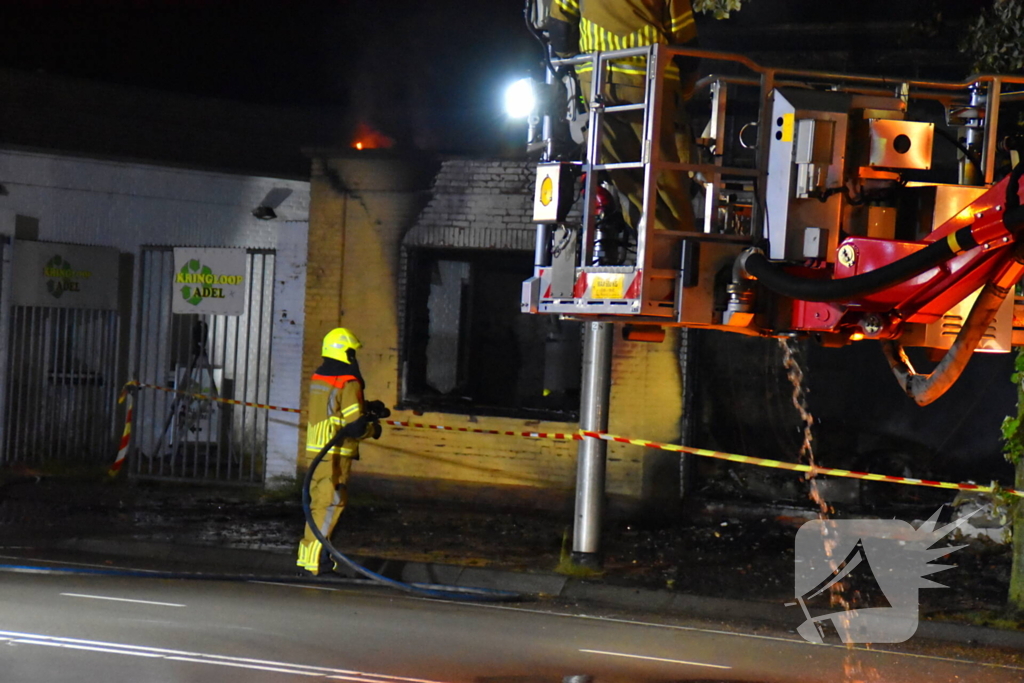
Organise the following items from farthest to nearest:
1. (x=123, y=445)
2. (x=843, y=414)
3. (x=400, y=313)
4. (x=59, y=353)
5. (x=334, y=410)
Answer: (x=59, y=353)
(x=123, y=445)
(x=400, y=313)
(x=843, y=414)
(x=334, y=410)

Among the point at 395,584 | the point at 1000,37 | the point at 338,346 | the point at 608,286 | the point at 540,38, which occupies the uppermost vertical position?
the point at 1000,37

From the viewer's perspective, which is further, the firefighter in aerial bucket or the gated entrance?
the gated entrance

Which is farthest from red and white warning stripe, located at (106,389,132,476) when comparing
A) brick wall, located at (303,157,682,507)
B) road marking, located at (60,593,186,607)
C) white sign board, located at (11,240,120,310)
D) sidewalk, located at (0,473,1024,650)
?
road marking, located at (60,593,186,607)

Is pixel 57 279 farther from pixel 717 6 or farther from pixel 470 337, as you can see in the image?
pixel 717 6

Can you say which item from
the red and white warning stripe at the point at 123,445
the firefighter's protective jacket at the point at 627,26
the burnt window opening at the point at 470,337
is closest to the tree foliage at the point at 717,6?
the firefighter's protective jacket at the point at 627,26

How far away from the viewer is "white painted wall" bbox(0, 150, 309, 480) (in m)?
15.5

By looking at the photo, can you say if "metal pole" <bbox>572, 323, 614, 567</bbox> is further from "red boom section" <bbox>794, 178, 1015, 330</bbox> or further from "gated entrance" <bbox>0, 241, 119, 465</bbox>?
"gated entrance" <bbox>0, 241, 119, 465</bbox>

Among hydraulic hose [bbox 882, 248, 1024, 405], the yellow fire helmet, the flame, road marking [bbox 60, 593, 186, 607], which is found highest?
the flame

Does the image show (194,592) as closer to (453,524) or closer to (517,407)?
(453,524)

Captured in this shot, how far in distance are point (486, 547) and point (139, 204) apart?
294 inches

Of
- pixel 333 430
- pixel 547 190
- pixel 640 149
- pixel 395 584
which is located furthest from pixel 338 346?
pixel 640 149

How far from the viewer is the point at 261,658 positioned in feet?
23.2

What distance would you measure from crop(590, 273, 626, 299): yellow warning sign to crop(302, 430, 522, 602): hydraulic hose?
414 centimetres

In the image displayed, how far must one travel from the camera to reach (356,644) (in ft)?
24.9
